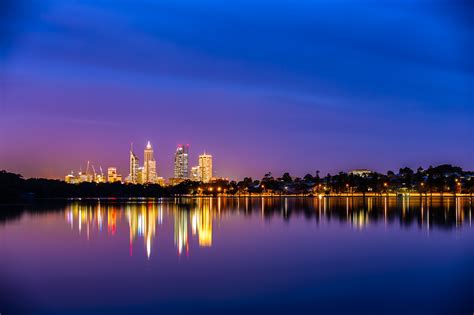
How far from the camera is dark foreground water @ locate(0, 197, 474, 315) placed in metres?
14.6

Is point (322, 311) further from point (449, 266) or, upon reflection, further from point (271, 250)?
point (271, 250)

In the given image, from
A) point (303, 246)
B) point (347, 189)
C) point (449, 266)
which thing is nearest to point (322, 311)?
point (449, 266)

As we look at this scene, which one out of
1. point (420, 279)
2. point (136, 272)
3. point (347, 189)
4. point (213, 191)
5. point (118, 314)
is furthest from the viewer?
point (213, 191)

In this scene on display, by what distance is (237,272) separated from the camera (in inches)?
774

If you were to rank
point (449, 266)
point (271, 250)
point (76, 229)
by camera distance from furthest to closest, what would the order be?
point (76, 229) → point (271, 250) → point (449, 266)

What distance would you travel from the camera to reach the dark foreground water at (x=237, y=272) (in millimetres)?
14555

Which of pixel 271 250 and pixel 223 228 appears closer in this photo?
pixel 271 250

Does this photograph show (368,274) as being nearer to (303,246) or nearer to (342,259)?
(342,259)

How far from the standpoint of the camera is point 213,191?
196875 mm

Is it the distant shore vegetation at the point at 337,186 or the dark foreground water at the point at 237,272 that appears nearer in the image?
the dark foreground water at the point at 237,272

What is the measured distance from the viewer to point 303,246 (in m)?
27.5

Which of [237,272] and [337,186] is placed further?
[337,186]

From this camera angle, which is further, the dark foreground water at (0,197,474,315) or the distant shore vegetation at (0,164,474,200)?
the distant shore vegetation at (0,164,474,200)

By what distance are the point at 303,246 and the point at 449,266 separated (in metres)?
8.08
